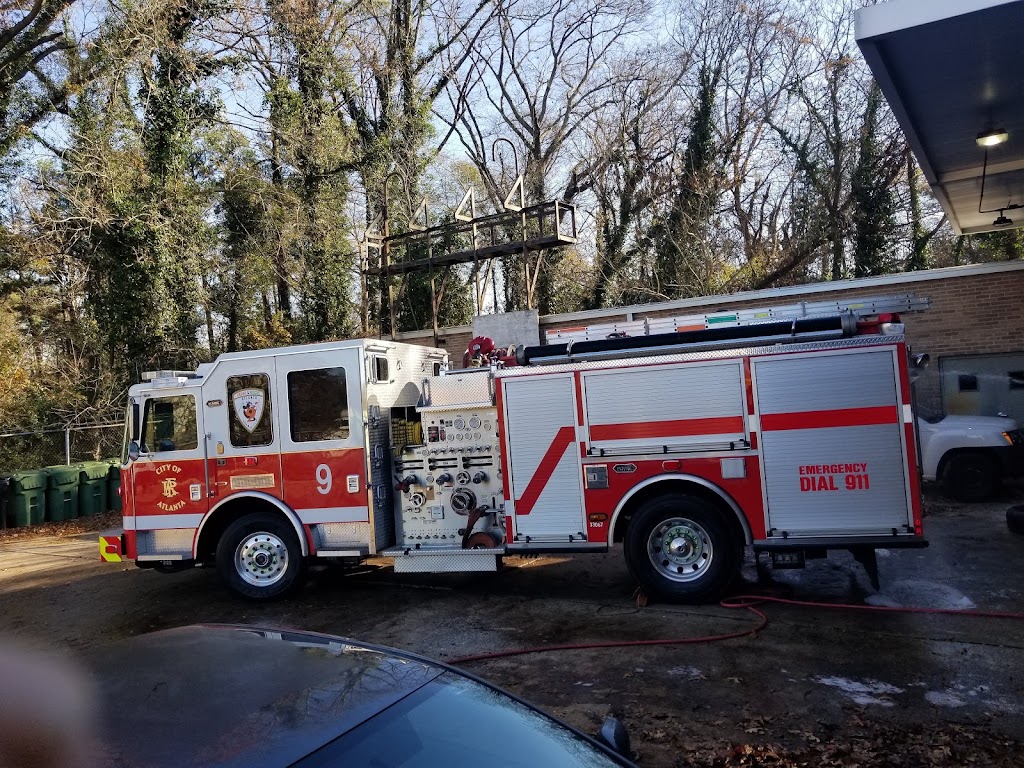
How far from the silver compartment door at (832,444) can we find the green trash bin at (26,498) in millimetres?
13562

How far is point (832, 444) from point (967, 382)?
785cm

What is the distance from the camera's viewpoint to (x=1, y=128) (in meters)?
19.0

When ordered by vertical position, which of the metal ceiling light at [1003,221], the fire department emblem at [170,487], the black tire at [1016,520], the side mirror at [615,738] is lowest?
the black tire at [1016,520]

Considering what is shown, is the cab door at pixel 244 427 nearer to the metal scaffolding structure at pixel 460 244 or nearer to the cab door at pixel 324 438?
the cab door at pixel 324 438

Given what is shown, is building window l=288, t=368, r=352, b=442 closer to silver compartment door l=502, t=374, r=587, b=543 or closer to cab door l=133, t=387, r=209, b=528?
cab door l=133, t=387, r=209, b=528

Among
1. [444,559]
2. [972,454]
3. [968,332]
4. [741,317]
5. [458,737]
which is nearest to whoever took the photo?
[458,737]

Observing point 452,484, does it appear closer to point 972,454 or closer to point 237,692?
point 237,692

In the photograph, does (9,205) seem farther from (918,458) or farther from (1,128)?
(918,458)

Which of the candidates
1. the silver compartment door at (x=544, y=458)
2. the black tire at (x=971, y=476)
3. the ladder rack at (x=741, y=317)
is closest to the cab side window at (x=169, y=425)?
the silver compartment door at (x=544, y=458)

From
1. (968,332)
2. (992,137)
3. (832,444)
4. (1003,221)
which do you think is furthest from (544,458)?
(1003,221)

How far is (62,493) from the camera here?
14.7 meters

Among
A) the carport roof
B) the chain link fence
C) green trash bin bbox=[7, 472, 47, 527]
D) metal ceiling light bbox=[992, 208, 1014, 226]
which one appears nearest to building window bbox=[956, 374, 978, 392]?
metal ceiling light bbox=[992, 208, 1014, 226]

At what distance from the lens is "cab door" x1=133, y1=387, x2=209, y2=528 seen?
8.30 meters

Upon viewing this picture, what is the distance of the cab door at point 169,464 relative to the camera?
8.30 m
